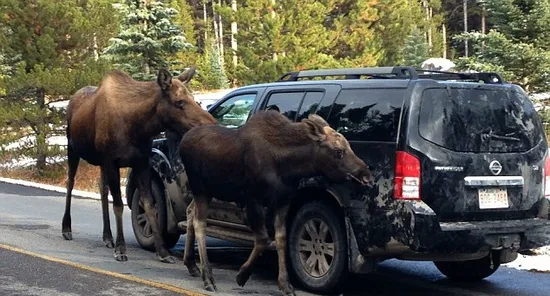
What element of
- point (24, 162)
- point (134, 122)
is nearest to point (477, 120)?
point (134, 122)

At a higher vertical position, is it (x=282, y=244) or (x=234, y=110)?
(x=234, y=110)

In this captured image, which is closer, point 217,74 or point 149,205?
point 149,205

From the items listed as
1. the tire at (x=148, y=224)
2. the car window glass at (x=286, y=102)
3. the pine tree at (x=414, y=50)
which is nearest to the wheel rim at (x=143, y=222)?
the tire at (x=148, y=224)

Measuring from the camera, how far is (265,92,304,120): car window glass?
334 inches

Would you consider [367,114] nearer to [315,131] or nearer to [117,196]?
[315,131]

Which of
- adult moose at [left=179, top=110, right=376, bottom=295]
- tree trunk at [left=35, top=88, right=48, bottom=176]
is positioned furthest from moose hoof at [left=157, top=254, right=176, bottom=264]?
tree trunk at [left=35, top=88, right=48, bottom=176]

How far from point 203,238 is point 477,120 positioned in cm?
286

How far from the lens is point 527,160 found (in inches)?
302

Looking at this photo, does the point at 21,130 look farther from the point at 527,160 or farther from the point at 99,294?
the point at 527,160

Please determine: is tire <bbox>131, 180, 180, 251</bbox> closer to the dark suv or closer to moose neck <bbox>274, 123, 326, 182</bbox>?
the dark suv

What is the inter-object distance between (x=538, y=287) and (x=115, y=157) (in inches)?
188

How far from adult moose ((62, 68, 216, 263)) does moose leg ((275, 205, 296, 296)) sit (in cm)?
160

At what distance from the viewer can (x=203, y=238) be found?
26.5 ft

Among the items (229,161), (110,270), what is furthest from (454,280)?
(110,270)
